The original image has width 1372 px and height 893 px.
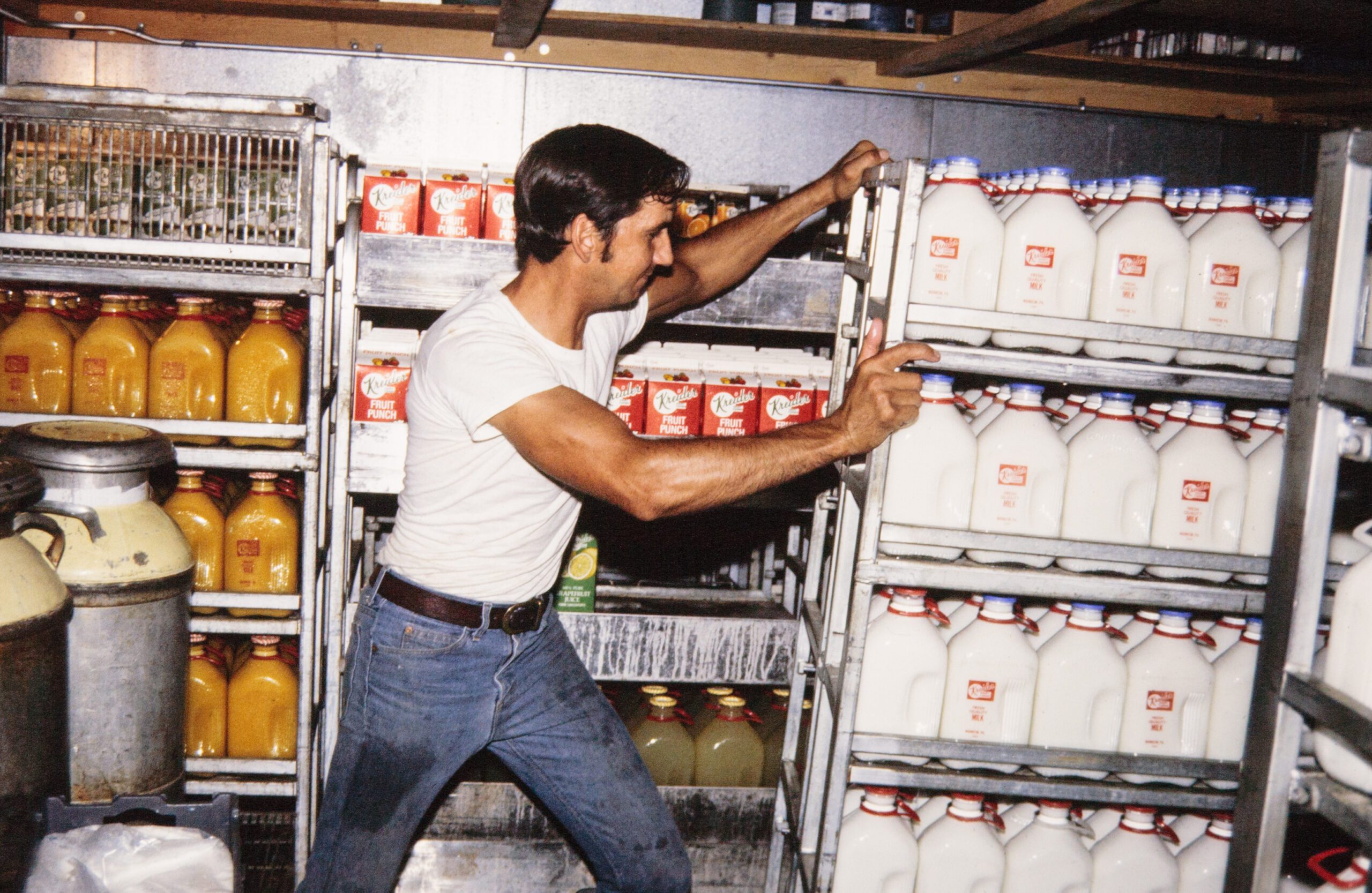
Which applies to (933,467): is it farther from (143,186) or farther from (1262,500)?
(143,186)

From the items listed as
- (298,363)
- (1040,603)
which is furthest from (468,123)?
(1040,603)

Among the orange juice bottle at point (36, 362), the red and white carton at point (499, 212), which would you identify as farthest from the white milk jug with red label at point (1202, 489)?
the orange juice bottle at point (36, 362)

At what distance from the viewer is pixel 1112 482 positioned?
193cm

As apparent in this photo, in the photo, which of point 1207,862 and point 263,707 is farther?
point 263,707

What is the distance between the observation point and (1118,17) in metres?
2.87

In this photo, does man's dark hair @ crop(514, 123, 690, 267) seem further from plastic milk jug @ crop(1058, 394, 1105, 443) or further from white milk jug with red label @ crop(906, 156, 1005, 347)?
plastic milk jug @ crop(1058, 394, 1105, 443)

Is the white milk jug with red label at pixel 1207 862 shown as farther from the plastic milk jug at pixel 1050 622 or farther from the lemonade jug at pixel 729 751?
the lemonade jug at pixel 729 751

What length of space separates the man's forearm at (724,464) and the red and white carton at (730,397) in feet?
2.16

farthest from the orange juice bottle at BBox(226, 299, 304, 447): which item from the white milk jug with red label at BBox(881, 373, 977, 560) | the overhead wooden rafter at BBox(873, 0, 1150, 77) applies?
the overhead wooden rafter at BBox(873, 0, 1150, 77)

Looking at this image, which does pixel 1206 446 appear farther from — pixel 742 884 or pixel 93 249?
pixel 93 249

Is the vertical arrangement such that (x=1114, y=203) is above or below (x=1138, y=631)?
above

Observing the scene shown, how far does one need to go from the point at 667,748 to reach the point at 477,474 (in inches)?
44.4

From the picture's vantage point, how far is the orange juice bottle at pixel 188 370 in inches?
93.7

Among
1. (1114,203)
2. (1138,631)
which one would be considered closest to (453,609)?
(1138,631)
